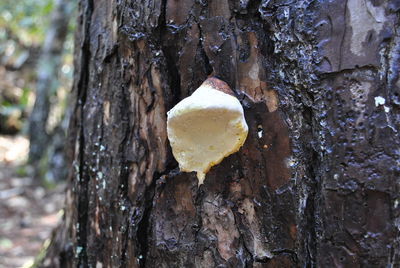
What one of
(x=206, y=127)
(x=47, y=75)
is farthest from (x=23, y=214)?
(x=206, y=127)

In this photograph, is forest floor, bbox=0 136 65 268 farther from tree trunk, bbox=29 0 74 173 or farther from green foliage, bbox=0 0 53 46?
green foliage, bbox=0 0 53 46

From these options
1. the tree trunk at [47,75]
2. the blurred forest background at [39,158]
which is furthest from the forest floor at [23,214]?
the tree trunk at [47,75]

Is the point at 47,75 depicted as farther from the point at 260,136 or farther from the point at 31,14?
the point at 260,136

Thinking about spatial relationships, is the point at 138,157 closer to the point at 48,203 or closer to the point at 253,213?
the point at 253,213

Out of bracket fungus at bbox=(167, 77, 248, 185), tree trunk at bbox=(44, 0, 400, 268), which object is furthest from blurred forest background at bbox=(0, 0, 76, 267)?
bracket fungus at bbox=(167, 77, 248, 185)

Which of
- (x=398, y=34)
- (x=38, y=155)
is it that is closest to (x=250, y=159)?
(x=398, y=34)

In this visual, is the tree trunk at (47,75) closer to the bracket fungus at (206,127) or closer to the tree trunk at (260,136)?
the tree trunk at (260,136)
